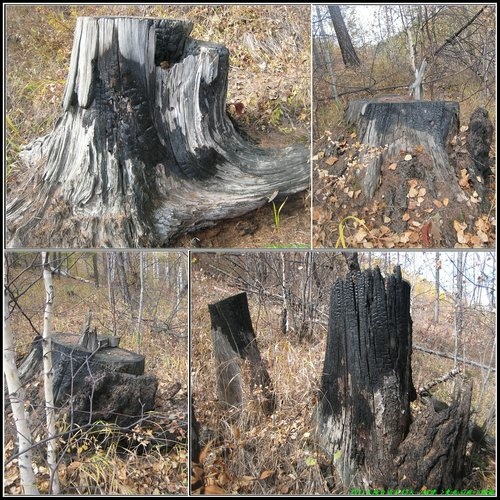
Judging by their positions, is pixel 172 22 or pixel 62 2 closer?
pixel 172 22

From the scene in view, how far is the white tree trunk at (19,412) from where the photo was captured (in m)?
3.50

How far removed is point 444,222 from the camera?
3.55 m

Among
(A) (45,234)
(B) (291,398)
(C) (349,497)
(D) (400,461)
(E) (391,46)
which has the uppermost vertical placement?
(E) (391,46)

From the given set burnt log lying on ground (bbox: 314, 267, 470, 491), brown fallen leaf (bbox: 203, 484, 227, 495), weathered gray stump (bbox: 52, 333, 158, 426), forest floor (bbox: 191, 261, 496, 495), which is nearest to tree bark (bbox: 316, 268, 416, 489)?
burnt log lying on ground (bbox: 314, 267, 470, 491)

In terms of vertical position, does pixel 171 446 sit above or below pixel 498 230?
below

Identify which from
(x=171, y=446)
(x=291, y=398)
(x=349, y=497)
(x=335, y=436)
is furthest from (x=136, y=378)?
(x=349, y=497)

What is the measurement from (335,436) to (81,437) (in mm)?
1606

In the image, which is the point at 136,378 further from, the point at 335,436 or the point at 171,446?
the point at 335,436

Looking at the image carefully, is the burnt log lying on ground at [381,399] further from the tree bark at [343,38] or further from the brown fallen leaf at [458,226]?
the tree bark at [343,38]

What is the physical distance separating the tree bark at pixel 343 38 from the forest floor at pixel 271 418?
1.54m

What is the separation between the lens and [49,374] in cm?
354

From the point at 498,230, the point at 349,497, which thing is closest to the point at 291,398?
the point at 349,497

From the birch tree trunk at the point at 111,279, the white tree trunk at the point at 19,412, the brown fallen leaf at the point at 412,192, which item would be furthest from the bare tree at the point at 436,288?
the white tree trunk at the point at 19,412

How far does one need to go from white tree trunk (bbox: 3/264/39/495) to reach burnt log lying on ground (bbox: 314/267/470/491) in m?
1.90
